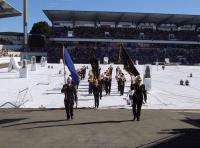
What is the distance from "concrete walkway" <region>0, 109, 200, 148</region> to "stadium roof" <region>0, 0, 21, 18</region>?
4489 millimetres

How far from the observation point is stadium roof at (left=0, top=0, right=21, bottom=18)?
8094 mm

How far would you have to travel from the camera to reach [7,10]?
8.30 metres

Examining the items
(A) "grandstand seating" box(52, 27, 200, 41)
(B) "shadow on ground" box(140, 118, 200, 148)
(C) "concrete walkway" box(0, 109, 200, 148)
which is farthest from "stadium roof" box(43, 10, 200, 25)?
(B) "shadow on ground" box(140, 118, 200, 148)

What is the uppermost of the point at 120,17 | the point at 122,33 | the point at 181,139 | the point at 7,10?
the point at 120,17

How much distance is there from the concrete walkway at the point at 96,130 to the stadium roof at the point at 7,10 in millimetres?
4489

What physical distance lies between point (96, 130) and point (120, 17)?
285 feet

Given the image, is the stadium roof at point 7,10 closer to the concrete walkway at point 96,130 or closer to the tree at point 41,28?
the concrete walkway at point 96,130

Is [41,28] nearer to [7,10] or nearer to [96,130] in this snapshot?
[96,130]

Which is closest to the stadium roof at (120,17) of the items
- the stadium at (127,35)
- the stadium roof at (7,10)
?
the stadium at (127,35)

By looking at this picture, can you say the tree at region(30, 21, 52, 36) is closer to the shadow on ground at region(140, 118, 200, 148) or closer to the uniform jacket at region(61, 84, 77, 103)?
the uniform jacket at region(61, 84, 77, 103)

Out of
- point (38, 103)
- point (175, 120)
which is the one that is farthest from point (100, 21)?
point (175, 120)

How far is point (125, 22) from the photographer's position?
4173 inches

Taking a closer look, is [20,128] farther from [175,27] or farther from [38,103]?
[175,27]

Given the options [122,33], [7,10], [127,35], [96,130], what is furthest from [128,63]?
[122,33]
